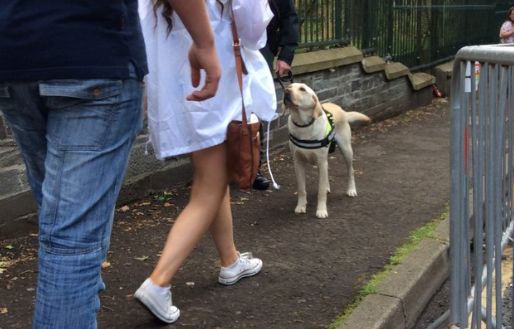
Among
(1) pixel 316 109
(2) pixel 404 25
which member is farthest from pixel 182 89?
(2) pixel 404 25

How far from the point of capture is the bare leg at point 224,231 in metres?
3.38

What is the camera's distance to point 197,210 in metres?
3.07

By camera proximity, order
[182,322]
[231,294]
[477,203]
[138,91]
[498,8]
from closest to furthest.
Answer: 1. [138,91]
2. [477,203]
3. [182,322]
4. [231,294]
5. [498,8]

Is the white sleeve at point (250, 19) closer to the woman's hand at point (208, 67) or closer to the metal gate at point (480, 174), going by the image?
the woman's hand at point (208, 67)

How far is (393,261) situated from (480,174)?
1.50 meters

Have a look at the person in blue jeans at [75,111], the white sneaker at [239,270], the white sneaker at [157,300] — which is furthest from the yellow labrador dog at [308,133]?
the person in blue jeans at [75,111]

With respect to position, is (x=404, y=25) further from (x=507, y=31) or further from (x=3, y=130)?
(x=3, y=130)

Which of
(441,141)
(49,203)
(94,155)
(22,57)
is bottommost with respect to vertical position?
(441,141)

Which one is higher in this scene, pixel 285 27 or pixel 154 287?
pixel 285 27

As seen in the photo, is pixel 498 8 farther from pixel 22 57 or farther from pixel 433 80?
pixel 22 57

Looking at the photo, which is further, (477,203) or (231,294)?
(231,294)

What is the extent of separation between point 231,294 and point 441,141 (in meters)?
5.63

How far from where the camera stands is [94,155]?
75.5 inches

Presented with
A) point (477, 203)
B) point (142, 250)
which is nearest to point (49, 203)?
point (477, 203)
